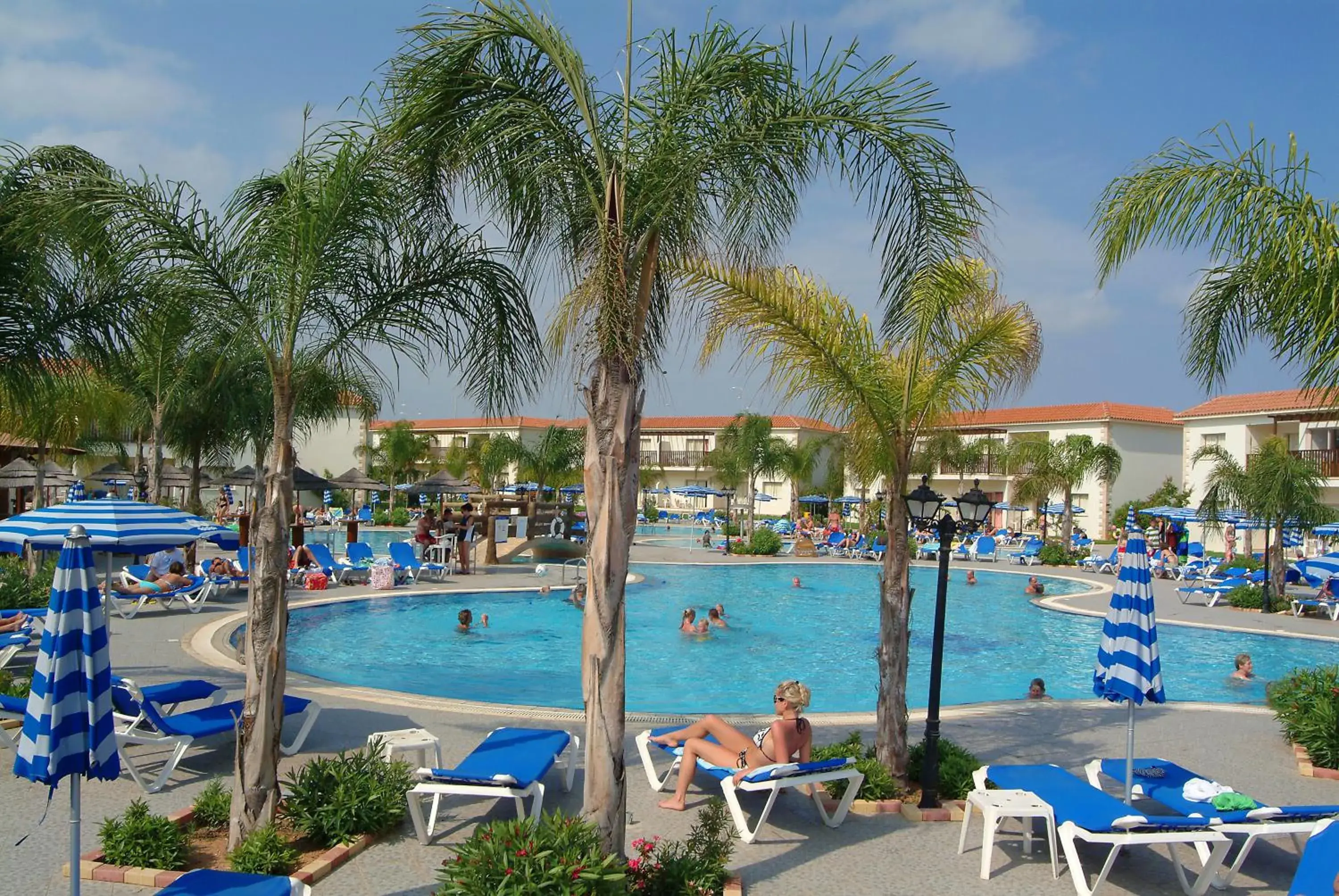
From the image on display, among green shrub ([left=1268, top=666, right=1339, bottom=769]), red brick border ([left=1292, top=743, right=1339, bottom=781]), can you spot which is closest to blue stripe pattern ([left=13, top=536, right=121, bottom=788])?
red brick border ([left=1292, top=743, right=1339, bottom=781])

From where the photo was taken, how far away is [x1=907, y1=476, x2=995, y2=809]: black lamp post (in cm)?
614

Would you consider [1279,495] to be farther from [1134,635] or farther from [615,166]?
[615,166]

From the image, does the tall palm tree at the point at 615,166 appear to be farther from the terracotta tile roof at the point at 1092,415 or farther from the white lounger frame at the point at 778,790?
the terracotta tile roof at the point at 1092,415

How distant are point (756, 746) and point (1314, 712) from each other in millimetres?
4740

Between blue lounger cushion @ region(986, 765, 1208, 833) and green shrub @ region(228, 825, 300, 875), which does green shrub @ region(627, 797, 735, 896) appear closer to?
green shrub @ region(228, 825, 300, 875)

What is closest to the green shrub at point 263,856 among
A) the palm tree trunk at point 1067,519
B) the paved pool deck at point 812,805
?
the paved pool deck at point 812,805

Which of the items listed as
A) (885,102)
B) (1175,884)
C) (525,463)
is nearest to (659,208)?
(885,102)

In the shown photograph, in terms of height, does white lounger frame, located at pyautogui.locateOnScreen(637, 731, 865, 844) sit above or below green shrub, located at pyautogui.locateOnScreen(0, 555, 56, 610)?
below

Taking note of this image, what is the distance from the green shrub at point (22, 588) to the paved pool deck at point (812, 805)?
1.53 metres

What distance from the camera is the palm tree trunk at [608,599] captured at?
14.3ft

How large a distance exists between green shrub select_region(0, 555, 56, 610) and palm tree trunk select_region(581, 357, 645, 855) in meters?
8.03

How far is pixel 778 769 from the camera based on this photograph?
5629 mm

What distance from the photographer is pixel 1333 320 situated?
6.20 metres

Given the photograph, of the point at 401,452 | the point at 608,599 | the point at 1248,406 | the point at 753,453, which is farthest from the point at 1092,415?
the point at 608,599
